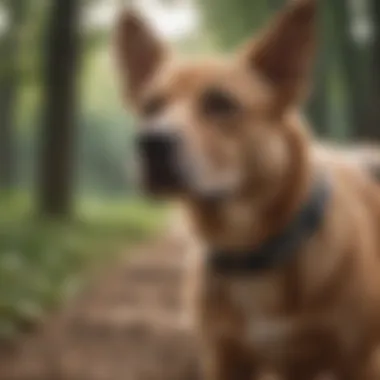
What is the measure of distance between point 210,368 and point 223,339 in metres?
0.05

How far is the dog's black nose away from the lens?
2.36 ft

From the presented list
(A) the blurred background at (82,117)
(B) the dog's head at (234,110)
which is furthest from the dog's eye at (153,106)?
(A) the blurred background at (82,117)

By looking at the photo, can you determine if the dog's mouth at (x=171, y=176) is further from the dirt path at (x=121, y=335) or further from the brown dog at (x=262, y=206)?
the dirt path at (x=121, y=335)

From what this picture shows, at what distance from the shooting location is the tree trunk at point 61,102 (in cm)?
103

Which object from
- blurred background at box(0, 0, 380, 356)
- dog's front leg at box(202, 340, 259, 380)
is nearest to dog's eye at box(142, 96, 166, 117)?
blurred background at box(0, 0, 380, 356)

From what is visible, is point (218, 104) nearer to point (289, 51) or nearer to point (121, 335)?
point (289, 51)

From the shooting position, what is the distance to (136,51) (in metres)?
Result: 0.83

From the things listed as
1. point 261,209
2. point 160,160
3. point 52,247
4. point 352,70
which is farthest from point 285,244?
point 52,247

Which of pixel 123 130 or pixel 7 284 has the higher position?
pixel 123 130

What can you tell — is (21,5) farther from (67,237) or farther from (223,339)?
(223,339)

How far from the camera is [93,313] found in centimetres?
104

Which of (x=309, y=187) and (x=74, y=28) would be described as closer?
(x=309, y=187)

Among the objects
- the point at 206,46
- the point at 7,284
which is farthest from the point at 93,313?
the point at 206,46

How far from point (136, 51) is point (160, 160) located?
0.14 m
